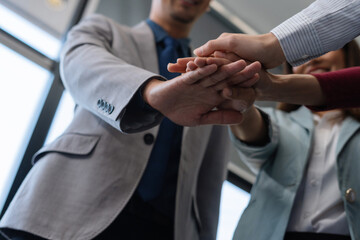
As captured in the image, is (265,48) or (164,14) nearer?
(265,48)

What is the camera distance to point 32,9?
6.44ft

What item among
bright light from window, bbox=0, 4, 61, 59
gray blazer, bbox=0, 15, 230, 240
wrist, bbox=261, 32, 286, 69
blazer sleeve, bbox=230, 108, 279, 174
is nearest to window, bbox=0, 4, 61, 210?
bright light from window, bbox=0, 4, 61, 59

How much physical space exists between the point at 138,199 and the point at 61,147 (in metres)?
0.23

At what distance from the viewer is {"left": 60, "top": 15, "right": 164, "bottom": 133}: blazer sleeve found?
851 millimetres

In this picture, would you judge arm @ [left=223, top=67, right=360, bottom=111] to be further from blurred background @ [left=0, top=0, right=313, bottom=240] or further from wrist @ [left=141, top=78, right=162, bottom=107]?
blurred background @ [left=0, top=0, right=313, bottom=240]

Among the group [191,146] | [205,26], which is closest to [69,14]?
[205,26]

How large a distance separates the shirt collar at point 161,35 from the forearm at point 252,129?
0.35 metres

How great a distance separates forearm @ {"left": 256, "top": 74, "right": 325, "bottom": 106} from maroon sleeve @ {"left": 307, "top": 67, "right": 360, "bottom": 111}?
0.01 metres

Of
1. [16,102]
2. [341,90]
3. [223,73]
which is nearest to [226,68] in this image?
[223,73]

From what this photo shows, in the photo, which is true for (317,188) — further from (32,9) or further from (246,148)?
(32,9)

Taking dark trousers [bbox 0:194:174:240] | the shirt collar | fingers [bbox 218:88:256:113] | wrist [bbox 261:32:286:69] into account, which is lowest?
dark trousers [bbox 0:194:174:240]

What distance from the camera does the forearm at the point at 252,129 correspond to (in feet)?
3.43

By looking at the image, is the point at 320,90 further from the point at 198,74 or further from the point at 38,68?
the point at 38,68

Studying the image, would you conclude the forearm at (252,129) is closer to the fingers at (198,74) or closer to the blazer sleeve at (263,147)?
the blazer sleeve at (263,147)
